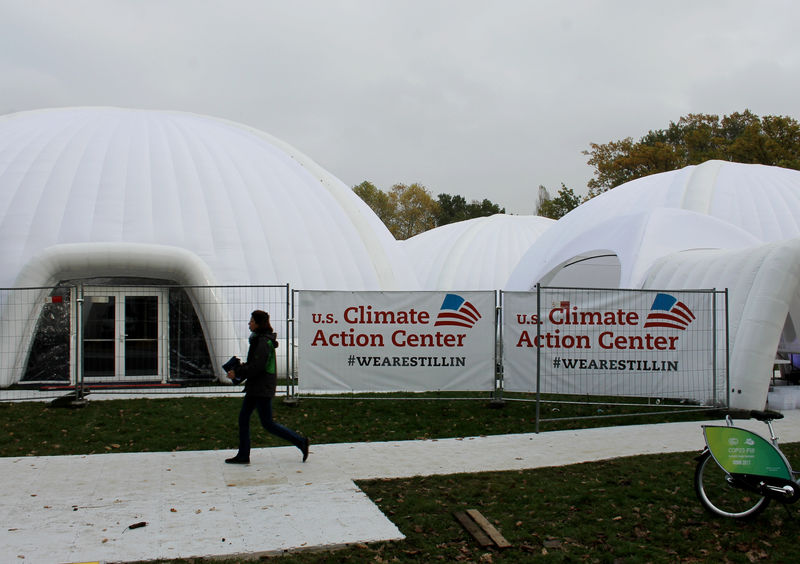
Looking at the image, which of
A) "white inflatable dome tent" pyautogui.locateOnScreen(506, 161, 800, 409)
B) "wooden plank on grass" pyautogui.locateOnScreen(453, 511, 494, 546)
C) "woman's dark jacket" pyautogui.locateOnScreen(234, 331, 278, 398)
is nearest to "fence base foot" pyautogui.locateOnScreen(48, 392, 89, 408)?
"woman's dark jacket" pyautogui.locateOnScreen(234, 331, 278, 398)

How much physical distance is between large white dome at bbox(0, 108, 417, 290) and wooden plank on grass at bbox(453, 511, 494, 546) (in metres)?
10.7

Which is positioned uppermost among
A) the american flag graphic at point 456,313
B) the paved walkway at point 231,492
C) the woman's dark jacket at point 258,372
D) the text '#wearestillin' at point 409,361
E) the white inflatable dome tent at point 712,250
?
the white inflatable dome tent at point 712,250

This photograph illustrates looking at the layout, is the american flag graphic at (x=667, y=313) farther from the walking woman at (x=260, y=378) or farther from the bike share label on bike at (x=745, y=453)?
the walking woman at (x=260, y=378)

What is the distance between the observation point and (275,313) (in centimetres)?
1534

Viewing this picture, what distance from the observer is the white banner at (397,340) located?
1178cm

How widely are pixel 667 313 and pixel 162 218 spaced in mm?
10851

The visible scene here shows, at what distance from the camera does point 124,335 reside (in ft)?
48.0

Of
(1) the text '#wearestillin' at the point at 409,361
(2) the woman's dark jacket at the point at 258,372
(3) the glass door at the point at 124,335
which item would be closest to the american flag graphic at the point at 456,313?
(1) the text '#wearestillin' at the point at 409,361

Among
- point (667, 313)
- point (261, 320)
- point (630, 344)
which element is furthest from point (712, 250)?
point (261, 320)

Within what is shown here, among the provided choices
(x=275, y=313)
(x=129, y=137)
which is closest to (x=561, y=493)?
(x=275, y=313)

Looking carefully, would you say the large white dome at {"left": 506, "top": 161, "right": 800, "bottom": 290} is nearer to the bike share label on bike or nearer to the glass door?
the bike share label on bike

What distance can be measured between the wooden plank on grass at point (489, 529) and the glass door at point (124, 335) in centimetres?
1060

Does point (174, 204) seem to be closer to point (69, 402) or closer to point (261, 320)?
point (69, 402)

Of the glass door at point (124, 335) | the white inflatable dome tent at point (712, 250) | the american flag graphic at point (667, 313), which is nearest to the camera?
the american flag graphic at point (667, 313)
